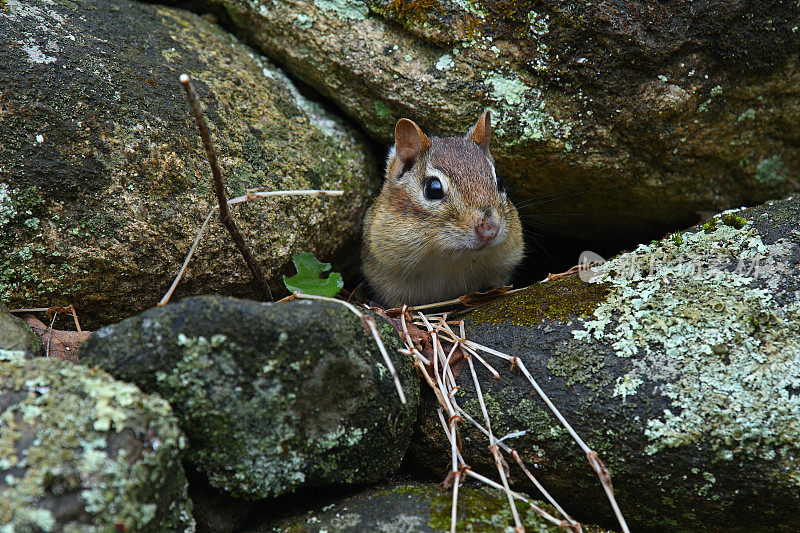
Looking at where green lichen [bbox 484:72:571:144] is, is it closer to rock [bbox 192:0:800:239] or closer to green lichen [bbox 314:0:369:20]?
rock [bbox 192:0:800:239]

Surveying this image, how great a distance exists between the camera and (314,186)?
361 cm

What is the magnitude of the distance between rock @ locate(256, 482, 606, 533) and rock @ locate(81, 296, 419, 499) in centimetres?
12

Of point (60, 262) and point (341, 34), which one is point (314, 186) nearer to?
point (341, 34)

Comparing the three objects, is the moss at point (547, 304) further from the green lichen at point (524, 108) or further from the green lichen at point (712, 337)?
the green lichen at point (524, 108)

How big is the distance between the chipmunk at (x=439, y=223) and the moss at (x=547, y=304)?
41cm

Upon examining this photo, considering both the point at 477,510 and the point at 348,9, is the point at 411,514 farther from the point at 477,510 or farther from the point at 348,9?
the point at 348,9

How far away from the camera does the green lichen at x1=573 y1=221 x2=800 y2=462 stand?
7.68 ft

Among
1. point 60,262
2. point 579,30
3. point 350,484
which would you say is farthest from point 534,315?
point 60,262

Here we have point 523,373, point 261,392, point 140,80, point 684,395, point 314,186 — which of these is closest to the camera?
point 261,392

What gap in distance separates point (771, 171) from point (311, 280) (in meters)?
3.12

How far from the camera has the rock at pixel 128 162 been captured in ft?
8.98

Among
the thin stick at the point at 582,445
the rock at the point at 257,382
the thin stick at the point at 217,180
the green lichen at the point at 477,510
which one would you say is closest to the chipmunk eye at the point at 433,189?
the thin stick at the point at 582,445

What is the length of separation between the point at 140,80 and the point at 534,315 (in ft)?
7.82

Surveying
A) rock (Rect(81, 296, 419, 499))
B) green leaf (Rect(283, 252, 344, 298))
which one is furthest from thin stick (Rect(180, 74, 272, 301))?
rock (Rect(81, 296, 419, 499))
